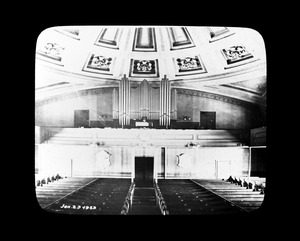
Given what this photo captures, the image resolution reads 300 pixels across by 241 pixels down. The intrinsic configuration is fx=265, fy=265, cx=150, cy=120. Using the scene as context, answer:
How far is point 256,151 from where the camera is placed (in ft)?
8.86

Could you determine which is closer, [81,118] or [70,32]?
[70,32]

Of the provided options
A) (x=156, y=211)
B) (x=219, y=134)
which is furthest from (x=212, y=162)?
(x=156, y=211)

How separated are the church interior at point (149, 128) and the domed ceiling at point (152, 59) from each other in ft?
0.03

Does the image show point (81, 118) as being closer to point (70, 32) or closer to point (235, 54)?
point (70, 32)

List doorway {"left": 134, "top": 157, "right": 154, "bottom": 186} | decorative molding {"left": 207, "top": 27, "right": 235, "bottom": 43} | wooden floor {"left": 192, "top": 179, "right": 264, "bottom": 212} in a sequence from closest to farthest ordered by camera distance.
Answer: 1. decorative molding {"left": 207, "top": 27, "right": 235, "bottom": 43}
2. wooden floor {"left": 192, "top": 179, "right": 264, "bottom": 212}
3. doorway {"left": 134, "top": 157, "right": 154, "bottom": 186}

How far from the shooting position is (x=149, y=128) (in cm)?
276

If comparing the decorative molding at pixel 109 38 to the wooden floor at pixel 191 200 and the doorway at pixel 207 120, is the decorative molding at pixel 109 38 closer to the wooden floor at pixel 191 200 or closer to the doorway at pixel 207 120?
the doorway at pixel 207 120

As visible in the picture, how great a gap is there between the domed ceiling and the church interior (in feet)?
0.03

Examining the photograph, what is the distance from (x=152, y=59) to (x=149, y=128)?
715 mm

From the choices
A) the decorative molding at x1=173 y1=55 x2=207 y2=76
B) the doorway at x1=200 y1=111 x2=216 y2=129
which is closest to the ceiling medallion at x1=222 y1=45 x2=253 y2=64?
the decorative molding at x1=173 y1=55 x2=207 y2=76

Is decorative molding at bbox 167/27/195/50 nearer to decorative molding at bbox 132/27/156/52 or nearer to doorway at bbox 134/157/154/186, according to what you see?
decorative molding at bbox 132/27/156/52

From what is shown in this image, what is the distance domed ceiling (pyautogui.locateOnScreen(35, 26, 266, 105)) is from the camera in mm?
2609

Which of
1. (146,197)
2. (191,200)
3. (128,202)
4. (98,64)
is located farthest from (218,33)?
(128,202)

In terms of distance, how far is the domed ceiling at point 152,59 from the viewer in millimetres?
2609
